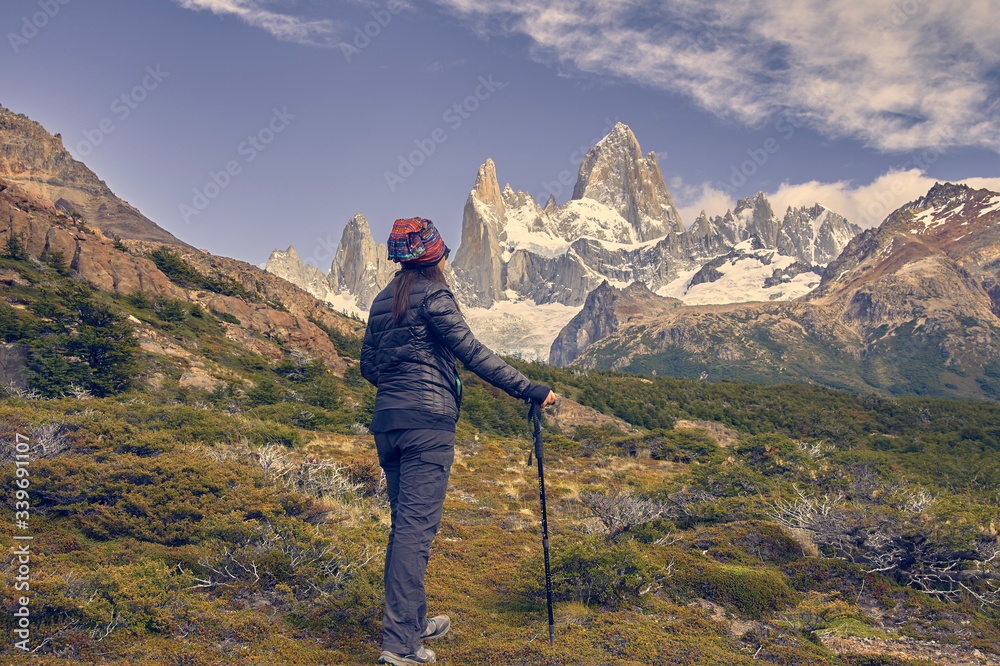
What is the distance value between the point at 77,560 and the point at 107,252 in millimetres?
35739

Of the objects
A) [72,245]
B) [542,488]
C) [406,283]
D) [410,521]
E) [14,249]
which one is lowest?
[410,521]

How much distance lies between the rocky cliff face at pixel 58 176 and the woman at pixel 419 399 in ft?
321

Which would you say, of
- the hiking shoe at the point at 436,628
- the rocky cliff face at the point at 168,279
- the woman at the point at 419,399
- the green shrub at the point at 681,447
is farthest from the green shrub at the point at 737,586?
the rocky cliff face at the point at 168,279

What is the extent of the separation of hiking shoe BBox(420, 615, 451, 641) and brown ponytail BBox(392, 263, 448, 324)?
8.91ft

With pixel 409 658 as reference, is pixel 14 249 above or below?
A: above

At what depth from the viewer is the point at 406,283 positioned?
514cm

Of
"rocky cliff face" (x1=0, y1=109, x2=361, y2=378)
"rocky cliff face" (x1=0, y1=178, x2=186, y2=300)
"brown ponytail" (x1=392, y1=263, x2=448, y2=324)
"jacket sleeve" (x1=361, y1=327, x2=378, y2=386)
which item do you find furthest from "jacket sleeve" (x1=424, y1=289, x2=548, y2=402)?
"rocky cliff face" (x1=0, y1=178, x2=186, y2=300)

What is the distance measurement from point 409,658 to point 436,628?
0.56m

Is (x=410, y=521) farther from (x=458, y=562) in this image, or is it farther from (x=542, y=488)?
(x=458, y=562)

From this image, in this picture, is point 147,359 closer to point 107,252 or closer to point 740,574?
point 107,252

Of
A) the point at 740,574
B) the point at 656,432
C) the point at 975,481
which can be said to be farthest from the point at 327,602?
the point at 975,481

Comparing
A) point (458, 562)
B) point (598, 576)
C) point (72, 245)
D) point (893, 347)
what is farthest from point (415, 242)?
point (893, 347)

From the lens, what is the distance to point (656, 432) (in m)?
27.2

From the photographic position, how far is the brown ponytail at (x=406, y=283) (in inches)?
198
